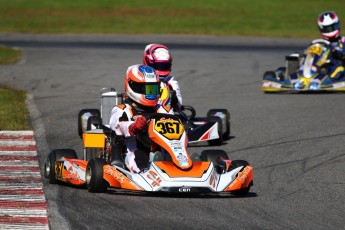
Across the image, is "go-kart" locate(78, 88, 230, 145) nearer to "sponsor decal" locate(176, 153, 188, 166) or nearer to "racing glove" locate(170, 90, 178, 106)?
"racing glove" locate(170, 90, 178, 106)

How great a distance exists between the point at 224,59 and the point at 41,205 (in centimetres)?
1932

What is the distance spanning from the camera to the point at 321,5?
49.7 m

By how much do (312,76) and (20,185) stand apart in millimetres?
11145

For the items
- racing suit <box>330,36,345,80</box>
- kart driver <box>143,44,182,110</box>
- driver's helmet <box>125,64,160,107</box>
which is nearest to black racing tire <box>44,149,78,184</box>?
driver's helmet <box>125,64,160,107</box>

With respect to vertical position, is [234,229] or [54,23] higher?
[234,229]

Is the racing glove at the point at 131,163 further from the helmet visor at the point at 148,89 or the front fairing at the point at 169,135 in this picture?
the helmet visor at the point at 148,89

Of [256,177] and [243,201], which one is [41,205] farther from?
[256,177]

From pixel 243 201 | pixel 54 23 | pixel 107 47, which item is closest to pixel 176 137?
pixel 243 201

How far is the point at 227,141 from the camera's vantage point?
13750 mm

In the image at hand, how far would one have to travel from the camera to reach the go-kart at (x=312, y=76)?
19.9m

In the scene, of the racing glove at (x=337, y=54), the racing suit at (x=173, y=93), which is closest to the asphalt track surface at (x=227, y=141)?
the racing suit at (x=173, y=93)

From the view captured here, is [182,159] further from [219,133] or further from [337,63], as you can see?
[337,63]

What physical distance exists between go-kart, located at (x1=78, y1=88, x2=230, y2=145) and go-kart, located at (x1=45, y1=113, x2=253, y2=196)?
2.32m

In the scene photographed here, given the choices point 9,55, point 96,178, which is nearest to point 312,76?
point 9,55
